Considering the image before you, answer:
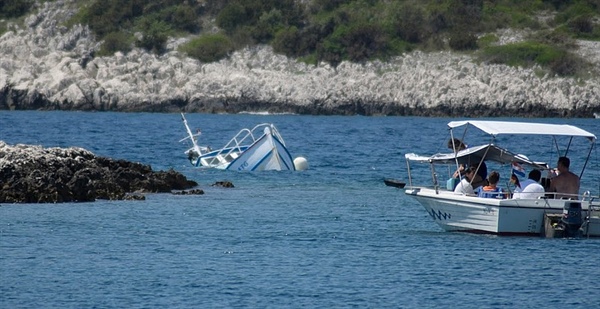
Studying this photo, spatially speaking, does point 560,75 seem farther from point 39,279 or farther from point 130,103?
point 39,279

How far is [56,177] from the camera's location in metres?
30.1

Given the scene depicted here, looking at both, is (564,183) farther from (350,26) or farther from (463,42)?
(350,26)

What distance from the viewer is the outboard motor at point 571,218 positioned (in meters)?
24.3

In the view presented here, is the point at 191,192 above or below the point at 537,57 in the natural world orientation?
above

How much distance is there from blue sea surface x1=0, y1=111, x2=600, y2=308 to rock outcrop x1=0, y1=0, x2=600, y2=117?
167ft

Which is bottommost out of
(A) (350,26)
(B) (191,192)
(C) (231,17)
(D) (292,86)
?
(D) (292,86)

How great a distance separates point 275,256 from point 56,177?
31.3ft

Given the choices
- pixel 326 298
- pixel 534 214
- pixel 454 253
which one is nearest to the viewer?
pixel 326 298

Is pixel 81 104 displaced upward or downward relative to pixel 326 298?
downward

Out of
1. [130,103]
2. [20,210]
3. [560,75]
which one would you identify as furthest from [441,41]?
[20,210]

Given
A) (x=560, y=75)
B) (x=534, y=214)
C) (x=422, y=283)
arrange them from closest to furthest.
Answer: (x=422, y=283), (x=534, y=214), (x=560, y=75)

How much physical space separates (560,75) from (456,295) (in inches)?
2900

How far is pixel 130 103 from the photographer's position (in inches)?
3617

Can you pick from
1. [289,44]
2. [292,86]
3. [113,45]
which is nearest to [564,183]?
[292,86]
